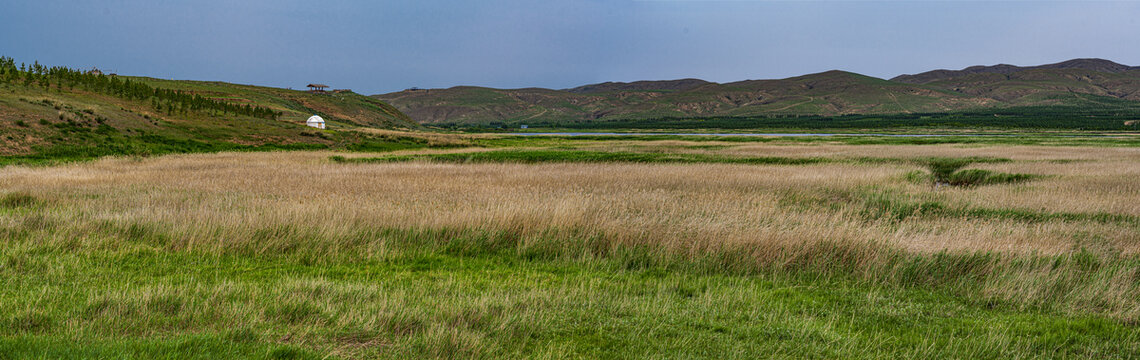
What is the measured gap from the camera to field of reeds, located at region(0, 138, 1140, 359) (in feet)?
17.9

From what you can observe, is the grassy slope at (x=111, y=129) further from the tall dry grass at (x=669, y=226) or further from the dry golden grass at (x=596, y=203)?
the tall dry grass at (x=669, y=226)

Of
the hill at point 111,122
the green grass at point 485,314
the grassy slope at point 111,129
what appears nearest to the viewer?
the green grass at point 485,314

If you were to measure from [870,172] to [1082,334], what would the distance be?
20.9 metres

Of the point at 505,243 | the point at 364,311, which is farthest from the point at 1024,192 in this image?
the point at 364,311

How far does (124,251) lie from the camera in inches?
336

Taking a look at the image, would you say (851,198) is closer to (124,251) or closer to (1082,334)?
(1082,334)

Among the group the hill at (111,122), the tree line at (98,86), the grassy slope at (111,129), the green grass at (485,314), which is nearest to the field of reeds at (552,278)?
the green grass at (485,314)

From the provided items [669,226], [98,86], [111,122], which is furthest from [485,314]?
[98,86]

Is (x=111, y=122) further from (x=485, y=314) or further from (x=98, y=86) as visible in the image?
(x=485, y=314)

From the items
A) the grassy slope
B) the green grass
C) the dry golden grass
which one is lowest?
the green grass

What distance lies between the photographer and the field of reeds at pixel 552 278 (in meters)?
5.44

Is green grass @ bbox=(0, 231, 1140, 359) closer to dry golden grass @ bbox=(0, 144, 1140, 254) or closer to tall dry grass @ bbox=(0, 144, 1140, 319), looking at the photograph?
tall dry grass @ bbox=(0, 144, 1140, 319)

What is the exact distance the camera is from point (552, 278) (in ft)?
26.5

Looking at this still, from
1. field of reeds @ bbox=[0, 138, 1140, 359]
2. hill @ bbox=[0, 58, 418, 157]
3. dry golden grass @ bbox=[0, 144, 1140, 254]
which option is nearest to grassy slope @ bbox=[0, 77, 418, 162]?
hill @ bbox=[0, 58, 418, 157]
